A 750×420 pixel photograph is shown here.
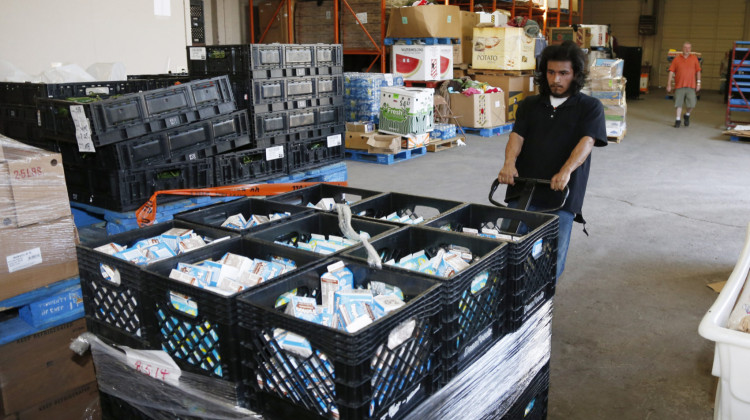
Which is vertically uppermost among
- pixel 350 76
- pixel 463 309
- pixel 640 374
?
pixel 350 76

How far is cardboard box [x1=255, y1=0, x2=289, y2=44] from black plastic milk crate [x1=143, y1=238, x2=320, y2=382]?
11.9 m

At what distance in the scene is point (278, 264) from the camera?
2.14 m

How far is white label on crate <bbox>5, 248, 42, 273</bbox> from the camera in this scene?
267 cm

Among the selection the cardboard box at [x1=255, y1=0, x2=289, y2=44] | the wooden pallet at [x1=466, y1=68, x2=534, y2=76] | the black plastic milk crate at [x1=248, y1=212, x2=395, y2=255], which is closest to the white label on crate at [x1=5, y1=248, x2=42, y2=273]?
the black plastic milk crate at [x1=248, y1=212, x2=395, y2=255]

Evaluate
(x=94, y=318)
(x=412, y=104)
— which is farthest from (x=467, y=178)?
(x=94, y=318)

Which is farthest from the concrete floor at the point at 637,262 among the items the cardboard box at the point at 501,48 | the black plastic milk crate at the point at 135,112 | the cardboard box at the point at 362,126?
the black plastic milk crate at the point at 135,112

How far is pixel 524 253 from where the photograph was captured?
7.11 feet

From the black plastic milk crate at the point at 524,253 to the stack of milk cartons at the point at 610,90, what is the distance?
9.32m

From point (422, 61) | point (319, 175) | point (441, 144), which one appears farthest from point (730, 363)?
point (422, 61)

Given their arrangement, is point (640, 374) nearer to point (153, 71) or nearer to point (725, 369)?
point (725, 369)

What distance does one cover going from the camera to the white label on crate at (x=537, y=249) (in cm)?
227

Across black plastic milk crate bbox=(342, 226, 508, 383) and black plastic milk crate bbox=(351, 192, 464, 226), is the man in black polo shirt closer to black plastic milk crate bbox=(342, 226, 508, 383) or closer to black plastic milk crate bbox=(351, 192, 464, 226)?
black plastic milk crate bbox=(351, 192, 464, 226)

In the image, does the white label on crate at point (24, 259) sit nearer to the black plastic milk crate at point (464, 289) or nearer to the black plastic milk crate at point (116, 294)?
the black plastic milk crate at point (116, 294)

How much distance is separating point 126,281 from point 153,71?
7.56 metres
